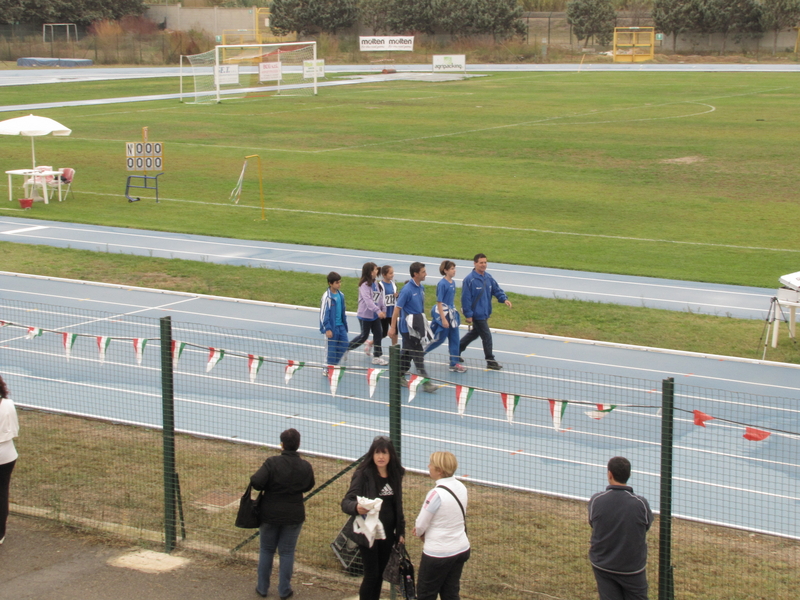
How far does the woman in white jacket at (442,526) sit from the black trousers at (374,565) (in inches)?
15.8

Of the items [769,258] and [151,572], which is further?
[769,258]

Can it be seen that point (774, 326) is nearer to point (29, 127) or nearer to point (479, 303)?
point (479, 303)

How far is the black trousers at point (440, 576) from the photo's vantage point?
6.57 meters

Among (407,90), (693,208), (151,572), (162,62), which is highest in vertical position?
(162,62)

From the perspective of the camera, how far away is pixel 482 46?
89812 millimetres

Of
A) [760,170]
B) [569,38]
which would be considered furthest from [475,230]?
[569,38]

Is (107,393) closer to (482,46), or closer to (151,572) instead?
(151,572)

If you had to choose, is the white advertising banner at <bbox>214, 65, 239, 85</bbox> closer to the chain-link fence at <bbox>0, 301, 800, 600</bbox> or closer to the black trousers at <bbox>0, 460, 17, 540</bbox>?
the chain-link fence at <bbox>0, 301, 800, 600</bbox>

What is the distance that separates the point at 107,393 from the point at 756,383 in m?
8.90

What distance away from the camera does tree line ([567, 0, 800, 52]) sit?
3378 inches

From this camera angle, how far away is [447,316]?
13438 mm

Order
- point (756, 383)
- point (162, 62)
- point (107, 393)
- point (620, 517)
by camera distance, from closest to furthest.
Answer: point (620, 517)
point (107, 393)
point (756, 383)
point (162, 62)

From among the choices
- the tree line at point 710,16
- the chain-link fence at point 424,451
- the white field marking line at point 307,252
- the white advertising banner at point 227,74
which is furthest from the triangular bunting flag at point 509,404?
the tree line at point 710,16

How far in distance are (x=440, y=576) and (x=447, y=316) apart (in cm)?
705
